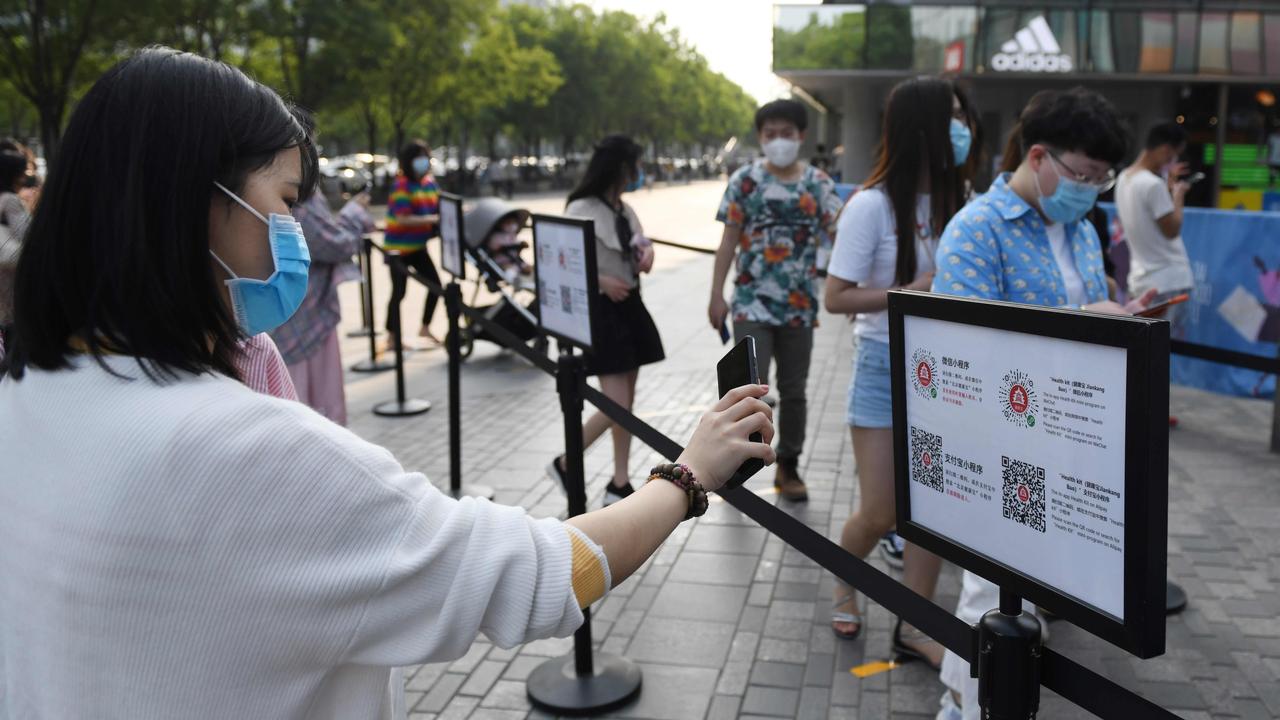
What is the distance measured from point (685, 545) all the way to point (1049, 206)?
2.62 meters

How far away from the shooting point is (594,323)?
461 cm

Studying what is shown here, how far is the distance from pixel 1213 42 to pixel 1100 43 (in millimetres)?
2298

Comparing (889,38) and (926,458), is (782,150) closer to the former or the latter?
(926,458)

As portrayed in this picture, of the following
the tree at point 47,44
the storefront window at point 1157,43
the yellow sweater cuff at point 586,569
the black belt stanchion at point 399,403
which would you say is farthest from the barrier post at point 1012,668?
the storefront window at point 1157,43

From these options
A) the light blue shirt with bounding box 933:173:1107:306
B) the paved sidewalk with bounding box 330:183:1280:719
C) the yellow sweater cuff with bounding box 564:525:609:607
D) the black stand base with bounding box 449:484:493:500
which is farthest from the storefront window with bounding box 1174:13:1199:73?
the yellow sweater cuff with bounding box 564:525:609:607

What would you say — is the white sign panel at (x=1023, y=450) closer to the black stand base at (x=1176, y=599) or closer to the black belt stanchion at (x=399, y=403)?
the black stand base at (x=1176, y=599)

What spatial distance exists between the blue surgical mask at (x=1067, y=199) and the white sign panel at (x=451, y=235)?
4830mm

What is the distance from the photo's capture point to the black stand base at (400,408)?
8008mm

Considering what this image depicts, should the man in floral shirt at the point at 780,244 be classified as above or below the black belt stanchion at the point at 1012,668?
above

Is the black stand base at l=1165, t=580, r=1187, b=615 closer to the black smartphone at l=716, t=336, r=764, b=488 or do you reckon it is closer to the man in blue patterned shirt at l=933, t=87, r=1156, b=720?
the man in blue patterned shirt at l=933, t=87, r=1156, b=720

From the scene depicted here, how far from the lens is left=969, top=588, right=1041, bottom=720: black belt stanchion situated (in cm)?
173

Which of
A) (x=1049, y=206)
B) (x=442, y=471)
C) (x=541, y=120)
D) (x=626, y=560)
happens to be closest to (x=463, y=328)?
(x=442, y=471)

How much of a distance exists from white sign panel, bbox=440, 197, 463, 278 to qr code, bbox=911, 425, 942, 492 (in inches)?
225

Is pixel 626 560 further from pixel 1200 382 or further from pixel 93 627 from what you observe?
pixel 1200 382
